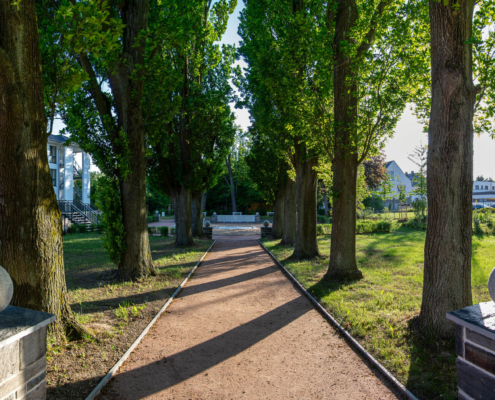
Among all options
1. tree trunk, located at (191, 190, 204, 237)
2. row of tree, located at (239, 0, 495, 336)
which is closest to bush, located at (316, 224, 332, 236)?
tree trunk, located at (191, 190, 204, 237)

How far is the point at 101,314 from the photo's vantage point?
20.4ft

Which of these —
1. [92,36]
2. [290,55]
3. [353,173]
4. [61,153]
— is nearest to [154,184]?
[290,55]

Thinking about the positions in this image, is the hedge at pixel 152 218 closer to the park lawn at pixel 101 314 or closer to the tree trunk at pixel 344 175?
the park lawn at pixel 101 314

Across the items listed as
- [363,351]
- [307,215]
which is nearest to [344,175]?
[307,215]

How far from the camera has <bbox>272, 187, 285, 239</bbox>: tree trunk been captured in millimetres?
20094

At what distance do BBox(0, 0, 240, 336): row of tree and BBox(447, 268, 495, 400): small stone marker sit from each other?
4.58 metres

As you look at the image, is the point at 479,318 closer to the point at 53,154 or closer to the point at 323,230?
the point at 323,230

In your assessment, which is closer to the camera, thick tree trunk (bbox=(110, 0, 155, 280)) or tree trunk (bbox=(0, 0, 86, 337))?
tree trunk (bbox=(0, 0, 86, 337))

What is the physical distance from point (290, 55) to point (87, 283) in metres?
8.10

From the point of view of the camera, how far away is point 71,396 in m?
3.50

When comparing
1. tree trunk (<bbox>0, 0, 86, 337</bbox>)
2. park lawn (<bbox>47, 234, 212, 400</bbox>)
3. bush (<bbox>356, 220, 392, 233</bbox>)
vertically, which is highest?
tree trunk (<bbox>0, 0, 86, 337</bbox>)

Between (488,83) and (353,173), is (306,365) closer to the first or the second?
(488,83)

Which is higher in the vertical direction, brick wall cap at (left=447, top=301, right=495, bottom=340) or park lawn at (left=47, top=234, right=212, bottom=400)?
brick wall cap at (left=447, top=301, right=495, bottom=340)

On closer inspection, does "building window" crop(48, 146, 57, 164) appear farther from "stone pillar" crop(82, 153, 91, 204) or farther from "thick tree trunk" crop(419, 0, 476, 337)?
"thick tree trunk" crop(419, 0, 476, 337)
